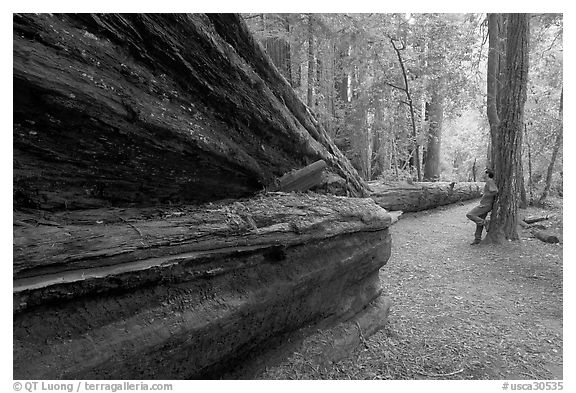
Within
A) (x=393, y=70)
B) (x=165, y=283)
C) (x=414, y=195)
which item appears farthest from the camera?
(x=393, y=70)

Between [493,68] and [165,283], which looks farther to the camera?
[493,68]

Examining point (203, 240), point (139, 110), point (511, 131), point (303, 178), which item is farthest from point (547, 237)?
point (139, 110)

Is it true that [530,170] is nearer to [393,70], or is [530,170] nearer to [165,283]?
[393,70]

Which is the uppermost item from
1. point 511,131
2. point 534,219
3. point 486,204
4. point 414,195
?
point 511,131

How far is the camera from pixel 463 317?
16.8ft

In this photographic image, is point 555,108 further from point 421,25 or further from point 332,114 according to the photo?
point 332,114

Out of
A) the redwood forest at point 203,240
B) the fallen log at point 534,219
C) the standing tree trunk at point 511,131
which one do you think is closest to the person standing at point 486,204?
the standing tree trunk at point 511,131

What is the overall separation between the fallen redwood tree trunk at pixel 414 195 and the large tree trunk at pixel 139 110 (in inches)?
337

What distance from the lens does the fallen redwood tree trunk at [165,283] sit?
77.5 inches

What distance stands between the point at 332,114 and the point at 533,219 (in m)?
7.50

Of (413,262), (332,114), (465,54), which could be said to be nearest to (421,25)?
(465,54)

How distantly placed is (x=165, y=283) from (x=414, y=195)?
1157 centimetres

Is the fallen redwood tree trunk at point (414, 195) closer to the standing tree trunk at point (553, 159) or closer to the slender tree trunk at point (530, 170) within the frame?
the slender tree trunk at point (530, 170)

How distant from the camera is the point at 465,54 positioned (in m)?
12.3
